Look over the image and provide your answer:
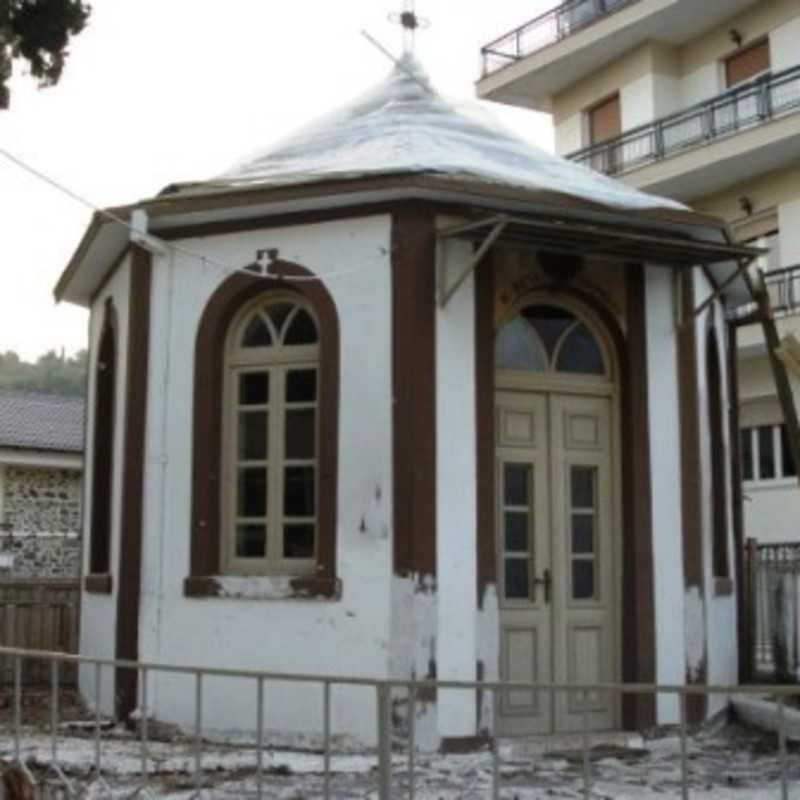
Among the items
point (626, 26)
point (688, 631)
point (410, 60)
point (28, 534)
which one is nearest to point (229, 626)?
point (688, 631)

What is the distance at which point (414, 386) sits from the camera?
909 centimetres

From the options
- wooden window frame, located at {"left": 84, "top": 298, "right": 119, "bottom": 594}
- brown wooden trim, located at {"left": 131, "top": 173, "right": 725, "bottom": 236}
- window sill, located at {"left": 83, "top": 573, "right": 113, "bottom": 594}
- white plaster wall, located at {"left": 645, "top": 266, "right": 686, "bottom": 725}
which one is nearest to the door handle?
white plaster wall, located at {"left": 645, "top": 266, "right": 686, "bottom": 725}

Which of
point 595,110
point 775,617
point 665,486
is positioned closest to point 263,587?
point 665,486

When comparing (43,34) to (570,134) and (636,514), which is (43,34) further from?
(570,134)

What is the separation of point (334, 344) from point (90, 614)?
11.2 ft

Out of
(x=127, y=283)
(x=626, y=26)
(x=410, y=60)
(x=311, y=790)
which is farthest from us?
(x=626, y=26)

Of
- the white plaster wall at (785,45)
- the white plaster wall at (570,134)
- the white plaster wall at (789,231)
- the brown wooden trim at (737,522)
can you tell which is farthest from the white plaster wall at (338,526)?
the white plaster wall at (570,134)

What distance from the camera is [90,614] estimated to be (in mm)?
10906

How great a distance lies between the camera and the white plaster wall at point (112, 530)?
33.3 ft

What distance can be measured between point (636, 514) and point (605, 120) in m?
19.7

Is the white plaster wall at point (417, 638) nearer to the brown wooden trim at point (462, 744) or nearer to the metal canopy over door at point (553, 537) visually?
the brown wooden trim at point (462, 744)

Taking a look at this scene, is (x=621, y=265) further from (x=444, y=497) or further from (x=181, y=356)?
(x=181, y=356)

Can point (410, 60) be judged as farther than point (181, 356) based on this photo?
Yes

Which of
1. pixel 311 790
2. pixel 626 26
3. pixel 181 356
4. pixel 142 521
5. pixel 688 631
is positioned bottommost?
pixel 311 790
